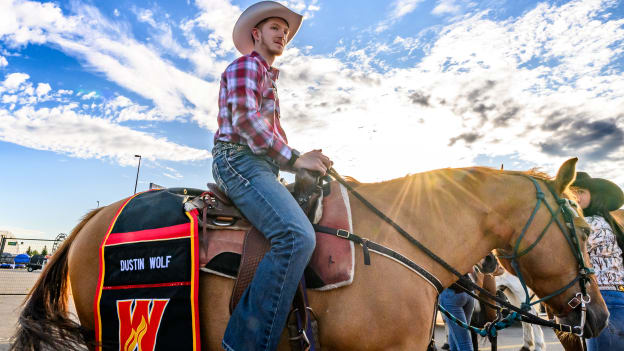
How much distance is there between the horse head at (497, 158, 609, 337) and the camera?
107 inches

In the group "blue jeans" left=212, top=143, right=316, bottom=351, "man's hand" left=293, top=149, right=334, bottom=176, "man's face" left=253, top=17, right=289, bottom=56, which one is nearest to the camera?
"blue jeans" left=212, top=143, right=316, bottom=351

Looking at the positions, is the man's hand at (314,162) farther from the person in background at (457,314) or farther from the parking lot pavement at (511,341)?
the parking lot pavement at (511,341)

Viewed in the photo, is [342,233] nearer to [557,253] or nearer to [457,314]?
[557,253]

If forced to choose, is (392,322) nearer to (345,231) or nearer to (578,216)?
(345,231)

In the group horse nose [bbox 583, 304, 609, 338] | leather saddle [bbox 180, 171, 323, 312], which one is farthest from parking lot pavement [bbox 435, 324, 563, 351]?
leather saddle [bbox 180, 171, 323, 312]

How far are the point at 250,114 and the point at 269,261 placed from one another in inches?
39.3

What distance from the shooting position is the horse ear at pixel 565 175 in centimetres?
283

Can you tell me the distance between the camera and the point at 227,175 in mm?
2590

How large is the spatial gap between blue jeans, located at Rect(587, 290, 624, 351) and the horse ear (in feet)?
4.82

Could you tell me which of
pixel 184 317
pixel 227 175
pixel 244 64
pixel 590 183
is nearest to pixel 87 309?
pixel 184 317

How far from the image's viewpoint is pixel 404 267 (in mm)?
2389

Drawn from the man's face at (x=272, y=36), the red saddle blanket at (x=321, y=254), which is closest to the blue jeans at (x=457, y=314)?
the red saddle blanket at (x=321, y=254)

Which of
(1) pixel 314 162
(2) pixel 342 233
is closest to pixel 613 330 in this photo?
(2) pixel 342 233

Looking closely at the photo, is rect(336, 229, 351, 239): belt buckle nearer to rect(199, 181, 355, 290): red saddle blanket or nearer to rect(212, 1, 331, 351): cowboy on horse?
rect(199, 181, 355, 290): red saddle blanket
